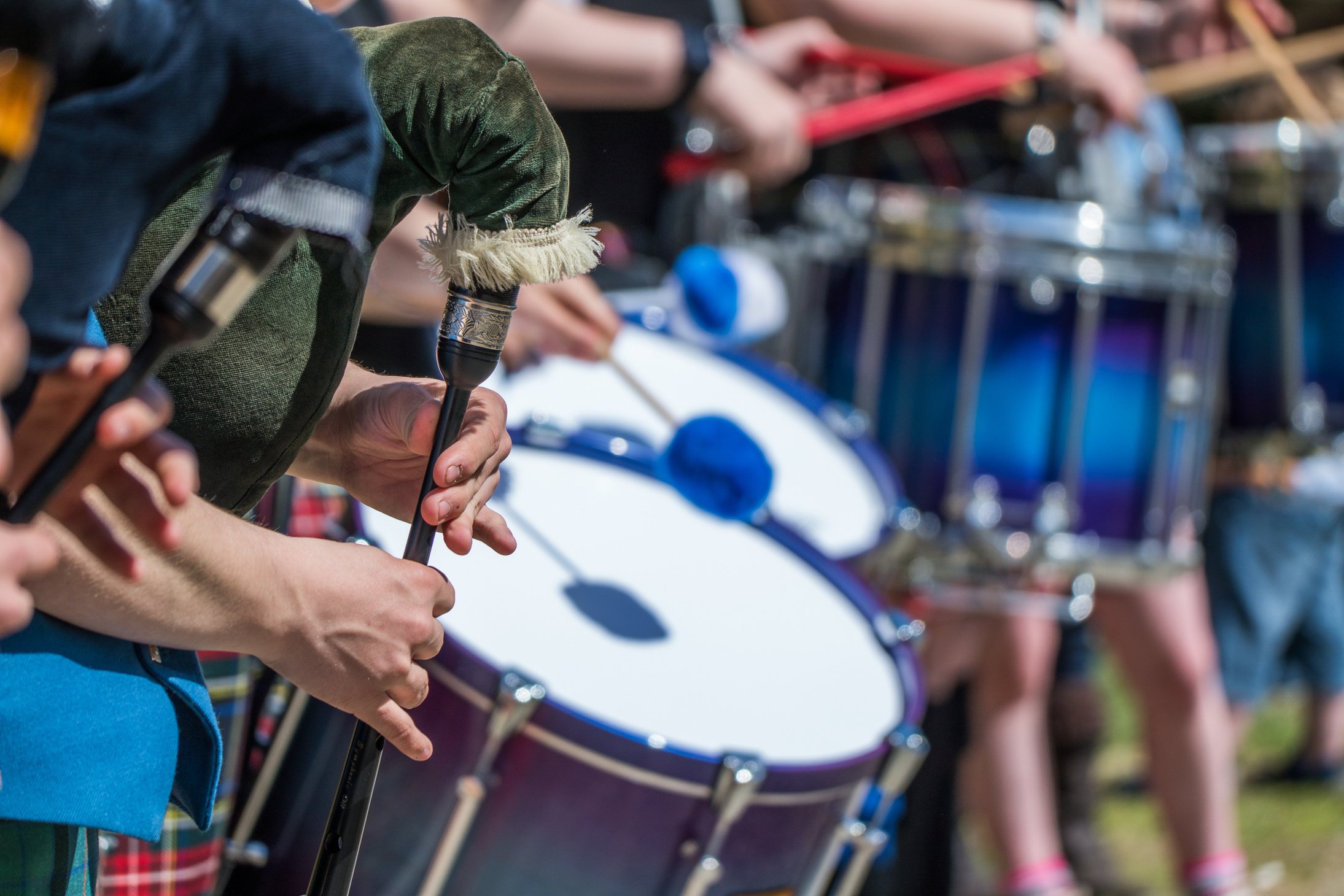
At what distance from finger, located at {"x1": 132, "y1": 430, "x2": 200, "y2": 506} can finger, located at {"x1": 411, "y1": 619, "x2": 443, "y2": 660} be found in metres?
0.19

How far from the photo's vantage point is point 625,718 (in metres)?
1.17

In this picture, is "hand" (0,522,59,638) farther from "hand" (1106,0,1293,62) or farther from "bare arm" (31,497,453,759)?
"hand" (1106,0,1293,62)

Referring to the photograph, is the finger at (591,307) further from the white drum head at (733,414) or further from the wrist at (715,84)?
the wrist at (715,84)

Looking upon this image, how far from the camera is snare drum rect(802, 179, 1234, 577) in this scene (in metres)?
2.34

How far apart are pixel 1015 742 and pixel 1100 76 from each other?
3.98ft

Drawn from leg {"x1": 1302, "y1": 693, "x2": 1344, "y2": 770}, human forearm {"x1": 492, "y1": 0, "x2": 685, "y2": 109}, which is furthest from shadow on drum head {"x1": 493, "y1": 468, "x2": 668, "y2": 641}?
leg {"x1": 1302, "y1": 693, "x2": 1344, "y2": 770}

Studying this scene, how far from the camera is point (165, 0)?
59 centimetres

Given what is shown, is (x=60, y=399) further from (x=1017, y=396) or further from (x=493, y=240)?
(x=1017, y=396)

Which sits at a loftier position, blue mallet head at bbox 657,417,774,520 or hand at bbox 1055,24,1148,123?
hand at bbox 1055,24,1148,123

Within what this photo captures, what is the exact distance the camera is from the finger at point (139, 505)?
66 cm

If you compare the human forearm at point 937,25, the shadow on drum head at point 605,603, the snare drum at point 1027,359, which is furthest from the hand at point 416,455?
the human forearm at point 937,25

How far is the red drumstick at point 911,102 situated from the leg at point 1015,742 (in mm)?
929

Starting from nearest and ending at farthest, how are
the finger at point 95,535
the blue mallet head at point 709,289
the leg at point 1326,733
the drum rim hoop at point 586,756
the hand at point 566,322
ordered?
the finger at point 95,535 < the drum rim hoop at point 586,756 < the hand at point 566,322 < the blue mallet head at point 709,289 < the leg at point 1326,733

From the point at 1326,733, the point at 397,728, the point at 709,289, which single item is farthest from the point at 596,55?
the point at 1326,733
